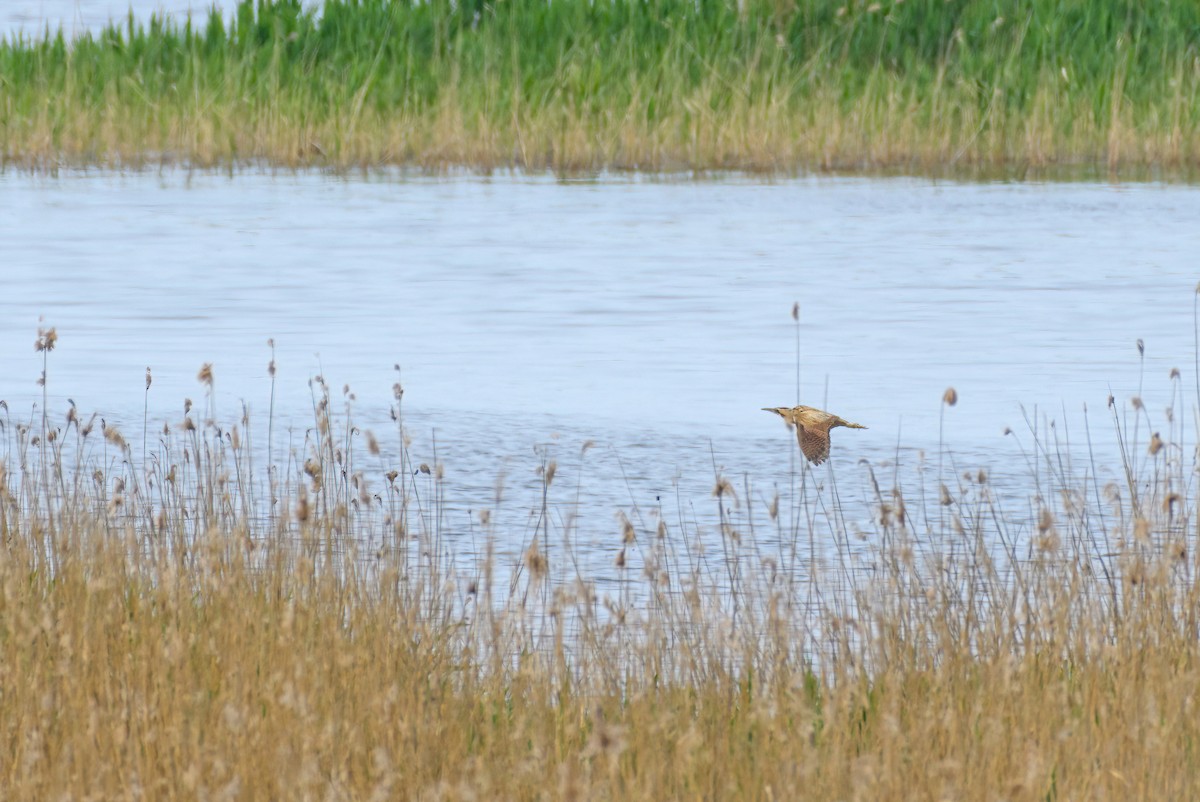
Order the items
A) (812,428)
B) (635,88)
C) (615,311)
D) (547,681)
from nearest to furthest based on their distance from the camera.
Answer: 1. (547,681)
2. (812,428)
3. (615,311)
4. (635,88)

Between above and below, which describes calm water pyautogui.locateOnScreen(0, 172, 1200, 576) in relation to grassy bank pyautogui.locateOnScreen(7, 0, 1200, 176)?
below

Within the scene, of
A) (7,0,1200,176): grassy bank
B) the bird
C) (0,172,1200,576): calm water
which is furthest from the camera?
(7,0,1200,176): grassy bank

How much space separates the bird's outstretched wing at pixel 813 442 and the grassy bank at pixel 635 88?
1367 cm

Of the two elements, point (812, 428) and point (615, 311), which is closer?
point (812, 428)

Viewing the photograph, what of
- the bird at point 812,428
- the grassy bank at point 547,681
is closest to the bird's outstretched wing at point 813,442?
the bird at point 812,428

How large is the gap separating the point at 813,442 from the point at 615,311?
233 inches

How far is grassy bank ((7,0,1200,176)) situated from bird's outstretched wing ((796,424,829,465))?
13.7 m

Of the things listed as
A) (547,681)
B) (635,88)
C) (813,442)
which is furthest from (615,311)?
(635,88)

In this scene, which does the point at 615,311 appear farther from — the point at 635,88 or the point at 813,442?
the point at 635,88

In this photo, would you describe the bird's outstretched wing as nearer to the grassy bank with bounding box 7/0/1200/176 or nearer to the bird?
the bird

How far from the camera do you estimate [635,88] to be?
2028 cm

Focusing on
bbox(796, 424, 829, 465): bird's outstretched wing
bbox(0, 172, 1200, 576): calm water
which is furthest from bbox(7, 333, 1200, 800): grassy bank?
bbox(0, 172, 1200, 576): calm water

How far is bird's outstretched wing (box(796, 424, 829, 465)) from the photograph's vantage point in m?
6.13

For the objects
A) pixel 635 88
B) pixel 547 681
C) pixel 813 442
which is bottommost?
pixel 547 681
